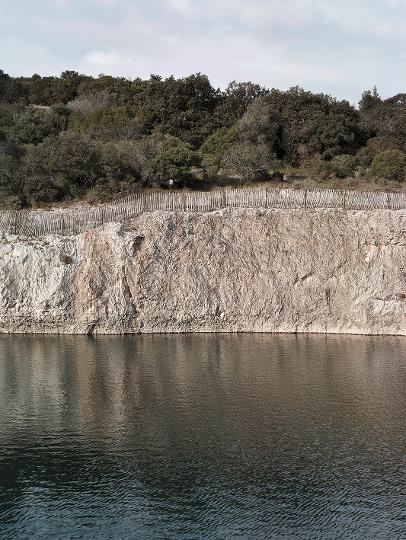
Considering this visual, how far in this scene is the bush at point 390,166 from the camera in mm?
57031

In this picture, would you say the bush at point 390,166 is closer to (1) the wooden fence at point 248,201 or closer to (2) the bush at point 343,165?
(2) the bush at point 343,165

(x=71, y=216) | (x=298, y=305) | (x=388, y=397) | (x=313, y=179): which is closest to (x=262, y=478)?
(x=388, y=397)

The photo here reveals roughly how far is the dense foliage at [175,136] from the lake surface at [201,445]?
21840mm

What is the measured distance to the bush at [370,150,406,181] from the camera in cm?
5703

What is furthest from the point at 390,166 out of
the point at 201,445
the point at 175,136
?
the point at 201,445

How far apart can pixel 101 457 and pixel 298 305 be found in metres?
26.8

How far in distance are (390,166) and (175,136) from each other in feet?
77.1

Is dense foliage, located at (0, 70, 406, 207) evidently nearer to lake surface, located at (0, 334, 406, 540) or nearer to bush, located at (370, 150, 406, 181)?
bush, located at (370, 150, 406, 181)

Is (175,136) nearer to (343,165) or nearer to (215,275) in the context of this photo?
(343,165)

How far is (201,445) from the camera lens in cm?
2122

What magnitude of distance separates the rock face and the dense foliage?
300 inches

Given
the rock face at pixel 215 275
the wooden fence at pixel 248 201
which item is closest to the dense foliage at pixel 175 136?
the wooden fence at pixel 248 201

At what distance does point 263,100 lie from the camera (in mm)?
70500

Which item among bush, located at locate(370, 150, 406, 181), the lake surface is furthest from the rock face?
bush, located at locate(370, 150, 406, 181)
